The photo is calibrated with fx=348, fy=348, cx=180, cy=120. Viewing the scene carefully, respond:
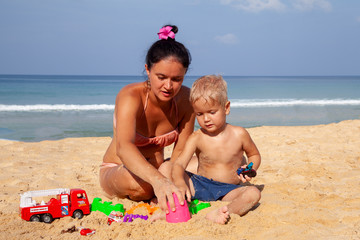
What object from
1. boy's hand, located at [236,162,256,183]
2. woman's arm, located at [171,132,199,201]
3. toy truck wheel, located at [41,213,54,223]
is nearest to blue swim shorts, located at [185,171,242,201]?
woman's arm, located at [171,132,199,201]

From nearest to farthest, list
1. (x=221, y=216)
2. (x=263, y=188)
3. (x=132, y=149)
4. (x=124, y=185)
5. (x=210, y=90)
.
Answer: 1. (x=221, y=216)
2. (x=132, y=149)
3. (x=210, y=90)
4. (x=124, y=185)
5. (x=263, y=188)

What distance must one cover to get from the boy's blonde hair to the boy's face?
1.2 inches

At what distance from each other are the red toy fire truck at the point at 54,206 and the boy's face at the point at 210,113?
4.04ft

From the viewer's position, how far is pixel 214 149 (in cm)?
308

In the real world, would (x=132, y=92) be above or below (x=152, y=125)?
above

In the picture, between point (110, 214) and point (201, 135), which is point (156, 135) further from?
point (110, 214)

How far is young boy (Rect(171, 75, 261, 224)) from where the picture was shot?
9.66ft

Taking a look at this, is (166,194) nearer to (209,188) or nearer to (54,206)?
(209,188)

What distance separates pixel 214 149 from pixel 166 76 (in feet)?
2.58

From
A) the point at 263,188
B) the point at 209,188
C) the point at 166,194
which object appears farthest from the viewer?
the point at 263,188

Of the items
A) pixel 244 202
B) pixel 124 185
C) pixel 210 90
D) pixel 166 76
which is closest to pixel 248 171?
pixel 244 202

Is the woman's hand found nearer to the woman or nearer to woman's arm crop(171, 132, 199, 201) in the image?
the woman

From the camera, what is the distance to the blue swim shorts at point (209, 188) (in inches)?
119

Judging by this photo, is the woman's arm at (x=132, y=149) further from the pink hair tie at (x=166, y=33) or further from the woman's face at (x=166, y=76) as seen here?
the pink hair tie at (x=166, y=33)
